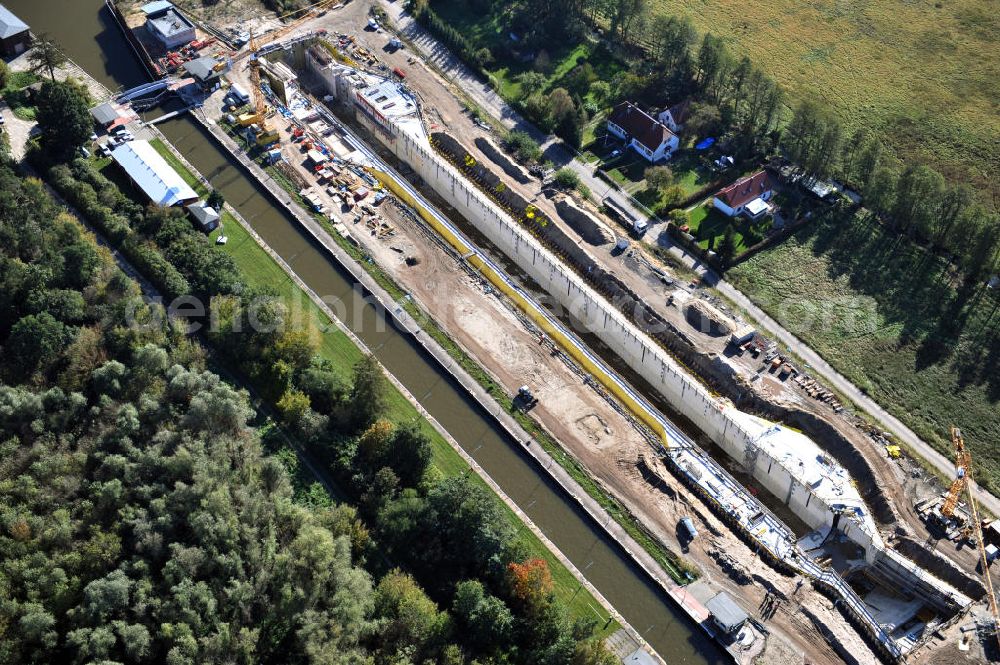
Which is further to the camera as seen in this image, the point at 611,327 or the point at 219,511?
the point at 611,327

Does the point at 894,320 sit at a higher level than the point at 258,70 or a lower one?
lower

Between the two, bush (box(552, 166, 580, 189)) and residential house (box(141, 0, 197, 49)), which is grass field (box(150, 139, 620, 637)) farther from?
bush (box(552, 166, 580, 189))

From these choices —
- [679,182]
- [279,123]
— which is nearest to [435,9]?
[279,123]

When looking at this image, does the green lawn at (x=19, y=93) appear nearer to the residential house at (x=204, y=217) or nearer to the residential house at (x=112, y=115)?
the residential house at (x=112, y=115)

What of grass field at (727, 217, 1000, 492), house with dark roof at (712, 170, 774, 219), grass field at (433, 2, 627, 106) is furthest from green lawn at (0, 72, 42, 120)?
grass field at (727, 217, 1000, 492)

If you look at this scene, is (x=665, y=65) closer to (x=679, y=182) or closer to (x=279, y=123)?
(x=679, y=182)

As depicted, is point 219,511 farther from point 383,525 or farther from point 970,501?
point 970,501

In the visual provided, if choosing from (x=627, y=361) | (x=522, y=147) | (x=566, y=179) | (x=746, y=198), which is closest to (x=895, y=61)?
(x=746, y=198)
